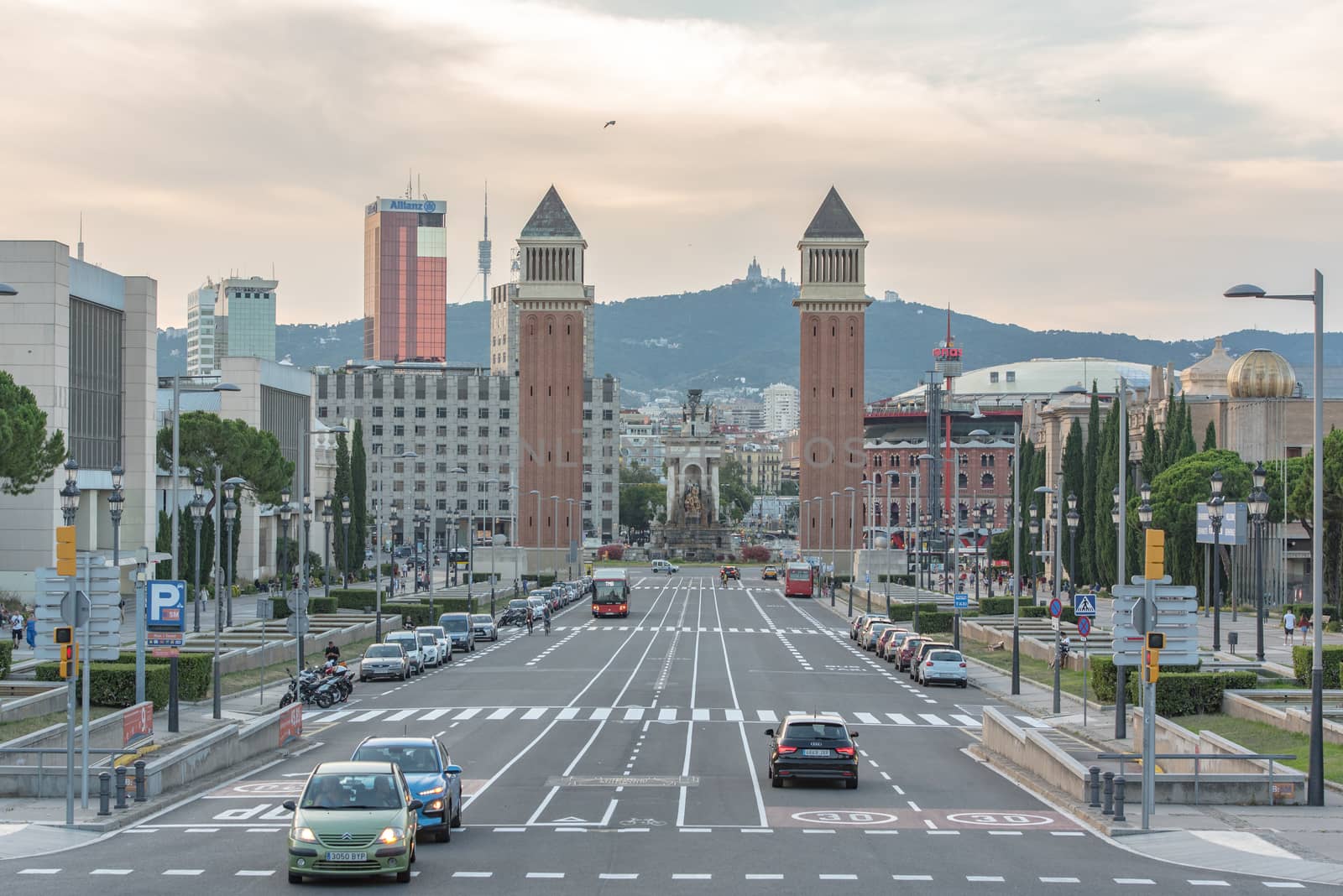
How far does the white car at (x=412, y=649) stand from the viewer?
2169 inches

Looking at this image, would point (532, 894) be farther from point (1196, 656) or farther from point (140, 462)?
point (140, 462)

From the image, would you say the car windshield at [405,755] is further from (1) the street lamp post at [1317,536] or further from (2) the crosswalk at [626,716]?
(2) the crosswalk at [626,716]

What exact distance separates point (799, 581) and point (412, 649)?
6396 centimetres

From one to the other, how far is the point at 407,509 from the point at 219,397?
82.2m

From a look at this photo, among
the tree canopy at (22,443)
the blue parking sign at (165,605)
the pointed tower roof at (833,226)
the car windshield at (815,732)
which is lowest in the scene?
the car windshield at (815,732)

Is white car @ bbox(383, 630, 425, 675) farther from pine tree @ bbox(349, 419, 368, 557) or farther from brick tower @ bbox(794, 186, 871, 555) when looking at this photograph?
brick tower @ bbox(794, 186, 871, 555)

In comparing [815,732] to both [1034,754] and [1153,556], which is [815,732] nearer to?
[1034,754]

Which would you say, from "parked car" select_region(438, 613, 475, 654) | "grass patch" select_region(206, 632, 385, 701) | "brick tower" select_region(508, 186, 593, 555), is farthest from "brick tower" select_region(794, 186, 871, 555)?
"grass patch" select_region(206, 632, 385, 701)

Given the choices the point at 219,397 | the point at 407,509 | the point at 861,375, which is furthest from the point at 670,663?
the point at 407,509

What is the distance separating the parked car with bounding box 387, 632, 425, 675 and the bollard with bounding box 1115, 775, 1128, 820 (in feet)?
109

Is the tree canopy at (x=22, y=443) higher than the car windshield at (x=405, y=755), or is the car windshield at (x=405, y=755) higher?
the tree canopy at (x=22, y=443)

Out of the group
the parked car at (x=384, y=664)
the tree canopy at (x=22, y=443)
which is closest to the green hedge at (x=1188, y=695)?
the parked car at (x=384, y=664)

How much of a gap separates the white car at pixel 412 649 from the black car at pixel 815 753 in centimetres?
2773

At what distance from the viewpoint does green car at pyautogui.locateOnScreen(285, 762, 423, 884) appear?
63.3ft
